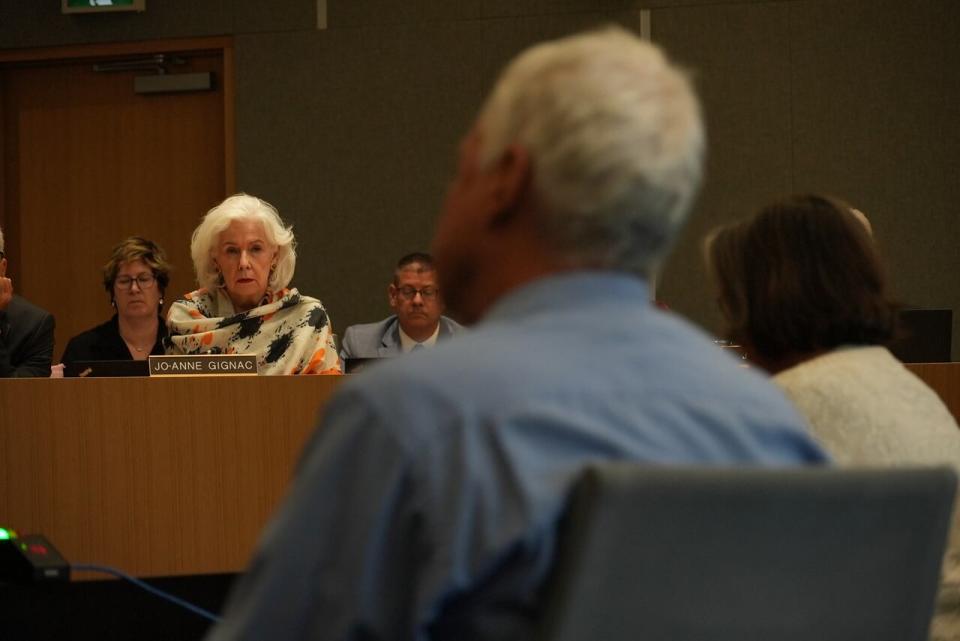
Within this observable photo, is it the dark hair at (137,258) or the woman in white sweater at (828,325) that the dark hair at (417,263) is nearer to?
the dark hair at (137,258)

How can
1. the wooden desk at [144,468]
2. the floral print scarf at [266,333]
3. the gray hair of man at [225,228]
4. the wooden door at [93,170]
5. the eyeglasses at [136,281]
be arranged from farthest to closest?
the wooden door at [93,170], the eyeglasses at [136,281], the gray hair of man at [225,228], the floral print scarf at [266,333], the wooden desk at [144,468]

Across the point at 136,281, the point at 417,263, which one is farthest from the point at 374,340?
the point at 136,281

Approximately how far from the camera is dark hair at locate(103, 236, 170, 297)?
14.5 feet

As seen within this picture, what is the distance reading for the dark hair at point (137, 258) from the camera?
14.5 ft

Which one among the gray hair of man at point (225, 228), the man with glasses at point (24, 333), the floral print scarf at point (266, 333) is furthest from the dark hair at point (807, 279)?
the man with glasses at point (24, 333)

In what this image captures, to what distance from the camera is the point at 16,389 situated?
257cm

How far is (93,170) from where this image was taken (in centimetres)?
621

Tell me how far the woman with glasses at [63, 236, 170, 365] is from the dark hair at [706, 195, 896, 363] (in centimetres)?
295

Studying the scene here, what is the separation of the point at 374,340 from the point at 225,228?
43.2 inches

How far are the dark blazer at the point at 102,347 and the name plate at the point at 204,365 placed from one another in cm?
158

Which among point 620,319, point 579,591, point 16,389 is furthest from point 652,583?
point 16,389

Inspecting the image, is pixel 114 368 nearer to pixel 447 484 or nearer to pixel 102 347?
pixel 102 347

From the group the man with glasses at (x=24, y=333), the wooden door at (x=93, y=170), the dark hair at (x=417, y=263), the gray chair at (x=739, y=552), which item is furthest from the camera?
the wooden door at (x=93, y=170)

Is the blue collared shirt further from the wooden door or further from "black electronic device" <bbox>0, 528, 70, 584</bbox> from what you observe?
the wooden door
